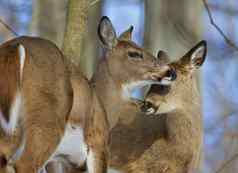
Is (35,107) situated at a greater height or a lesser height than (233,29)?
greater

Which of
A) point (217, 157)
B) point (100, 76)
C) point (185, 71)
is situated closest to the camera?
point (100, 76)

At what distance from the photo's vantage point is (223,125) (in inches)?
535

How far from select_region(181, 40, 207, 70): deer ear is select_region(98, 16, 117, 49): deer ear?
Result: 81 cm

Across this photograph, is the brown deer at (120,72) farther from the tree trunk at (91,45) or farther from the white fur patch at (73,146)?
the tree trunk at (91,45)

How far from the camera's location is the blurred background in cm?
1262

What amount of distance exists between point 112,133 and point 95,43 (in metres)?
5.42

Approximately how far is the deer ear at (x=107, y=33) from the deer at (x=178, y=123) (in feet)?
2.18

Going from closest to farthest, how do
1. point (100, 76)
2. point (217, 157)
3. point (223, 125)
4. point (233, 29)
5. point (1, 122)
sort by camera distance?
point (1, 122), point (100, 76), point (223, 125), point (217, 157), point (233, 29)

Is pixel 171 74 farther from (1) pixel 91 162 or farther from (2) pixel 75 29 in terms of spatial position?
(1) pixel 91 162

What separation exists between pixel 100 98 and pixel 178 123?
1.14 m

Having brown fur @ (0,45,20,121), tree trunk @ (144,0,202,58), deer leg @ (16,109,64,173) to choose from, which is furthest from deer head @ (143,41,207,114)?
brown fur @ (0,45,20,121)

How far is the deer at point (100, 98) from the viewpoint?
8.09 m

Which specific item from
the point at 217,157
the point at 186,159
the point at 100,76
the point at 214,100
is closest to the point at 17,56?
the point at 100,76

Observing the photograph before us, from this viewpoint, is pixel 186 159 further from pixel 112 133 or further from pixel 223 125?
pixel 223 125
